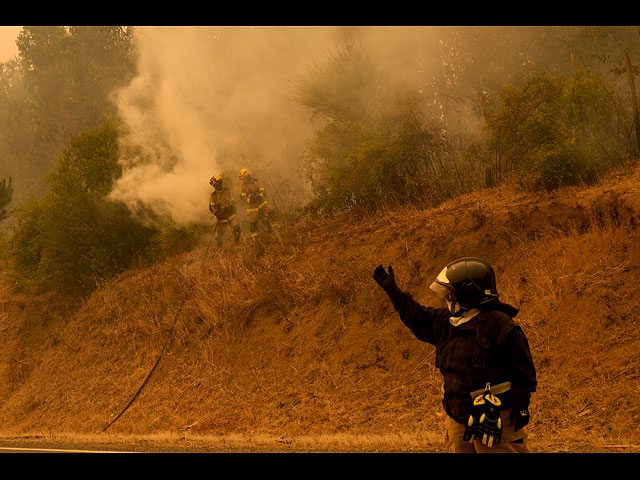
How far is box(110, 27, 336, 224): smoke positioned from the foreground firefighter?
1911cm

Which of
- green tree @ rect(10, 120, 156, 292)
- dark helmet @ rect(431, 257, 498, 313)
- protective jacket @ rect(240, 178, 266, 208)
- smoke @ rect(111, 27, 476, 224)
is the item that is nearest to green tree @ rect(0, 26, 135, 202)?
smoke @ rect(111, 27, 476, 224)

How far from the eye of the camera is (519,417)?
4293mm

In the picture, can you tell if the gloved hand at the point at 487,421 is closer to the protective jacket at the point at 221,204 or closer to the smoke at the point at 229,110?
the protective jacket at the point at 221,204

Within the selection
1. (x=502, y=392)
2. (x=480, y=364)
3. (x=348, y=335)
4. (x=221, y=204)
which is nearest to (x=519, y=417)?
(x=502, y=392)

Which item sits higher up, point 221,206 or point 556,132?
point 221,206

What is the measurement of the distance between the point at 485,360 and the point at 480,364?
0.13 ft

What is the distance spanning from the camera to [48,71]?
46031mm

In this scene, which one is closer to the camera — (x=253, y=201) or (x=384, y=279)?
(x=384, y=279)

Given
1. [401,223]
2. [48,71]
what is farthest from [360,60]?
[48,71]

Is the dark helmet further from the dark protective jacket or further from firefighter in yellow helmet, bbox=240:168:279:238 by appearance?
firefighter in yellow helmet, bbox=240:168:279:238

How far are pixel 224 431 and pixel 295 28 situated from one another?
54.2 ft

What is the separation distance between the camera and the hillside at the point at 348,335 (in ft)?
32.8

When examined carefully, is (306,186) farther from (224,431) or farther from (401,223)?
(224,431)

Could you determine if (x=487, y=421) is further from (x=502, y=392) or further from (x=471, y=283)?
(x=471, y=283)
